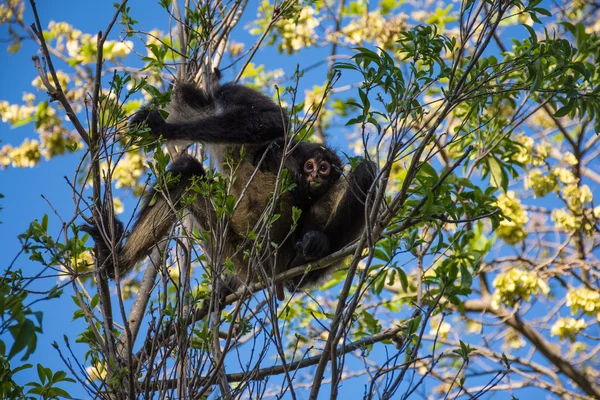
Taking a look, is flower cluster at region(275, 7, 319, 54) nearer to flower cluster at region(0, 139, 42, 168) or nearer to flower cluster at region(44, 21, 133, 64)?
flower cluster at region(44, 21, 133, 64)

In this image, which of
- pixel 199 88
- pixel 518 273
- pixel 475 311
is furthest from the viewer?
pixel 475 311

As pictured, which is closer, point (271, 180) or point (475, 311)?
point (271, 180)

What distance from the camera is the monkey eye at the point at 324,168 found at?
6.08 m

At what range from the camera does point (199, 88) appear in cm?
670

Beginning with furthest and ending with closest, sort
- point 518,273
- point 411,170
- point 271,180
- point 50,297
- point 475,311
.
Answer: point 475,311 < point 518,273 < point 271,180 < point 411,170 < point 50,297

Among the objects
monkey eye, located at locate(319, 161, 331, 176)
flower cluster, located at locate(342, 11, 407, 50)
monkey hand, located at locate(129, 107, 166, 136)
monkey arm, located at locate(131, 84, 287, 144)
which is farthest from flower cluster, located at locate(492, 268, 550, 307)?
monkey hand, located at locate(129, 107, 166, 136)

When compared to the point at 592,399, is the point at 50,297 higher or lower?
higher

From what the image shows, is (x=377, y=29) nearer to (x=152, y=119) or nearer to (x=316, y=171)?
(x=316, y=171)

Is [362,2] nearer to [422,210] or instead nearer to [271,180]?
[271,180]

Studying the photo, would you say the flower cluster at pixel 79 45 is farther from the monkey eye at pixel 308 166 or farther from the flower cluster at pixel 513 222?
the flower cluster at pixel 513 222

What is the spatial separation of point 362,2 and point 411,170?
711 centimetres

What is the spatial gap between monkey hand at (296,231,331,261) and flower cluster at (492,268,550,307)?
3.54m

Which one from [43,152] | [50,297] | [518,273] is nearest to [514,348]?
[518,273]

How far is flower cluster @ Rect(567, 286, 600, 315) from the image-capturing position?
8362 millimetres
